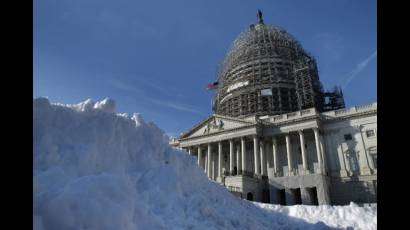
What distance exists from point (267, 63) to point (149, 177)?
5815 centimetres

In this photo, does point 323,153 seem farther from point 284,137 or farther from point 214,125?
point 214,125

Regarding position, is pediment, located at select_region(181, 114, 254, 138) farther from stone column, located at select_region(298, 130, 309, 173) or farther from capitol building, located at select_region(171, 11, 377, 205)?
stone column, located at select_region(298, 130, 309, 173)

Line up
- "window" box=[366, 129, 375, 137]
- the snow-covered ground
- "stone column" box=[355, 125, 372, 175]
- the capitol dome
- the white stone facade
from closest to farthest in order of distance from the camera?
the snow-covered ground
"stone column" box=[355, 125, 372, 175]
the white stone facade
"window" box=[366, 129, 375, 137]
the capitol dome

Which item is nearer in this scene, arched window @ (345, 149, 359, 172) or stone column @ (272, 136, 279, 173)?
→ arched window @ (345, 149, 359, 172)

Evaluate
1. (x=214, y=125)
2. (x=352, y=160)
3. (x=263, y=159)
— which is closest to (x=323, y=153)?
(x=352, y=160)

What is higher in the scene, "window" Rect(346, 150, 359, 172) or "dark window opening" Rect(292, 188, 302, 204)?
"window" Rect(346, 150, 359, 172)

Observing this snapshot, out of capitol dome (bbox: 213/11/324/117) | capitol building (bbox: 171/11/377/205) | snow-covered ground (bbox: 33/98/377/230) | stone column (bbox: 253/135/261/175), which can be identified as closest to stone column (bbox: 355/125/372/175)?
capitol building (bbox: 171/11/377/205)

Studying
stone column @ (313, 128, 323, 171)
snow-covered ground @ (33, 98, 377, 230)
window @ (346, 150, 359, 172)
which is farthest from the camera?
stone column @ (313, 128, 323, 171)

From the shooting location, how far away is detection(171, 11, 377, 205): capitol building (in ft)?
145

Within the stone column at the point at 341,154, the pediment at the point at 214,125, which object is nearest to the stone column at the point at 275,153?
the pediment at the point at 214,125

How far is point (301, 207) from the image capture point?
24.2 m

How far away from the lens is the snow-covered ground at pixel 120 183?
9.01m

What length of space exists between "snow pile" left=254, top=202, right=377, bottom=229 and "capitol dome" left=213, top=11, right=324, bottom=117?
37.7 meters

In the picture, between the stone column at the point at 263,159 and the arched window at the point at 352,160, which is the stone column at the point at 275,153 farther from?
the arched window at the point at 352,160
